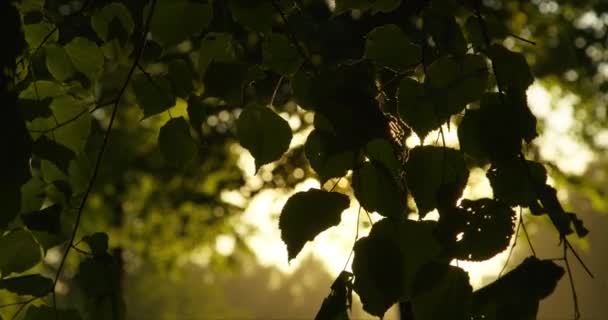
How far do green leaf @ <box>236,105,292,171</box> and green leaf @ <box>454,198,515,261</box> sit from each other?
0.76 feet

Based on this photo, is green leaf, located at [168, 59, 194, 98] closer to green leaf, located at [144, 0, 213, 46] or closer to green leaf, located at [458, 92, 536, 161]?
Result: green leaf, located at [144, 0, 213, 46]

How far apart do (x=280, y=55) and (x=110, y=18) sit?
31cm

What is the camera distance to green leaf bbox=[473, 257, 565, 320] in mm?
646

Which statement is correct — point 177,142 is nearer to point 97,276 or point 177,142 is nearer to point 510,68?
point 97,276

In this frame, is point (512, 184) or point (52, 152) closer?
point (512, 184)

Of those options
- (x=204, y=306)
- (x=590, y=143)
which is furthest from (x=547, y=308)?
(x=590, y=143)

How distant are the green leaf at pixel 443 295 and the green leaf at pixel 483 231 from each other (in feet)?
0.15

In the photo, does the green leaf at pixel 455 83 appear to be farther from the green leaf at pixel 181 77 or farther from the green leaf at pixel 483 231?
the green leaf at pixel 181 77

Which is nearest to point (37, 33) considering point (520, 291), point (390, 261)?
point (390, 261)

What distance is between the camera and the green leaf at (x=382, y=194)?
711mm

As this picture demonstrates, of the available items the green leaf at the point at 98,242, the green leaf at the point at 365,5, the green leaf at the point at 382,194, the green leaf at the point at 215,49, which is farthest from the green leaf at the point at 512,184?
the green leaf at the point at 98,242

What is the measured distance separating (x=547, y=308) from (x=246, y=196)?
34.6 m

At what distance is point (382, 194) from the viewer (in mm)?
713

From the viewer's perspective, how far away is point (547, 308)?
3666 centimetres
